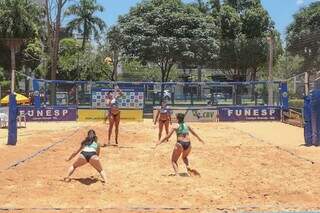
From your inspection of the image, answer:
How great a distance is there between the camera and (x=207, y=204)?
9.66 m

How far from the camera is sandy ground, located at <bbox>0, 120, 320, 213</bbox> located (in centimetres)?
957

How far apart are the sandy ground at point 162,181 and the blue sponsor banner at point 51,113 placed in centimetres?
1422

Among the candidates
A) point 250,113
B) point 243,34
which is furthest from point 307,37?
point 243,34

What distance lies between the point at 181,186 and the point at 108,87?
24.6m

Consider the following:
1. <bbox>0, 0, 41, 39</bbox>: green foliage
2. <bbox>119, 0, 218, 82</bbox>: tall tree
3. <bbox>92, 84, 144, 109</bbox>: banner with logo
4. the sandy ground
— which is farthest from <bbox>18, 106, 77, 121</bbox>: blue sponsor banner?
<bbox>0, 0, 41, 39</bbox>: green foliage

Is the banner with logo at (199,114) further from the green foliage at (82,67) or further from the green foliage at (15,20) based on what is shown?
the green foliage at (82,67)

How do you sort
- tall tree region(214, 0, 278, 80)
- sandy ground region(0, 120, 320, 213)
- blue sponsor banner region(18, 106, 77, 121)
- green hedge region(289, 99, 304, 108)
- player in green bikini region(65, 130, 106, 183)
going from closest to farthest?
sandy ground region(0, 120, 320, 213) < player in green bikini region(65, 130, 106, 183) < blue sponsor banner region(18, 106, 77, 121) < green hedge region(289, 99, 304, 108) < tall tree region(214, 0, 278, 80)

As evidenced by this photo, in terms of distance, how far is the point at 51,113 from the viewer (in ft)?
112

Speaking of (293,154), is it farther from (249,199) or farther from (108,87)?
(108,87)

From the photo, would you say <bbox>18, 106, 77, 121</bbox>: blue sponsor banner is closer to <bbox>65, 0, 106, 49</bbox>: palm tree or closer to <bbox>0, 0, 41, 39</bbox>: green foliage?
<bbox>0, 0, 41, 39</bbox>: green foliage

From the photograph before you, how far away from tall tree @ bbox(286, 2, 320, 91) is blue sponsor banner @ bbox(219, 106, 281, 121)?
5589 millimetres

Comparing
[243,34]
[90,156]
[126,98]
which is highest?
[243,34]

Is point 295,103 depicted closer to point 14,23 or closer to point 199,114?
point 199,114

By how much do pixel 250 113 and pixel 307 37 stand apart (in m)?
8.37
